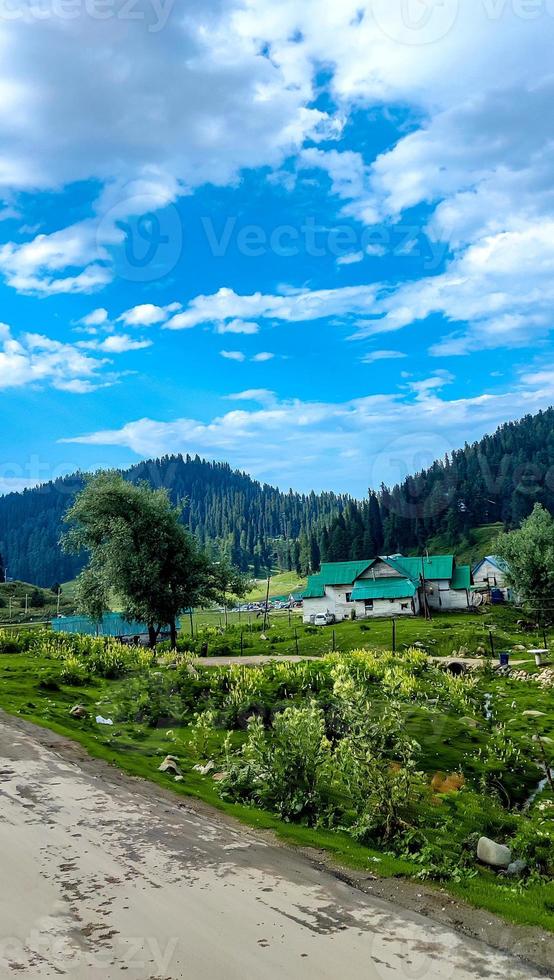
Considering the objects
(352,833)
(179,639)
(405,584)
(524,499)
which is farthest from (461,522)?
(352,833)

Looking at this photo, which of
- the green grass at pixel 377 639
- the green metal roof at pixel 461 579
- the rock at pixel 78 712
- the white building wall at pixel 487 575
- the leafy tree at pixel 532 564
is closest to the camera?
the rock at pixel 78 712

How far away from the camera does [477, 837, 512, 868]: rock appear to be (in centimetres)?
1310

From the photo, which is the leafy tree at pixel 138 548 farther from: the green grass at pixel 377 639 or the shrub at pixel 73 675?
the shrub at pixel 73 675

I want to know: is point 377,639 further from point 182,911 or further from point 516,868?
point 182,911

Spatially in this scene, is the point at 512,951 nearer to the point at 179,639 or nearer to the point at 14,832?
the point at 14,832

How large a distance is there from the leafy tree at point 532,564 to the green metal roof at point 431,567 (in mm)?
24691

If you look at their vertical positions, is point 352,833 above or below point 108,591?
below

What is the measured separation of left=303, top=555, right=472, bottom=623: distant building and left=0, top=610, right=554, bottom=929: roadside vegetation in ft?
151

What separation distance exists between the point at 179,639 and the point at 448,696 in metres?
28.5

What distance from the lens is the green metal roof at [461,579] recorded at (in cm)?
8600

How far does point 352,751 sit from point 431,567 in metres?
75.6

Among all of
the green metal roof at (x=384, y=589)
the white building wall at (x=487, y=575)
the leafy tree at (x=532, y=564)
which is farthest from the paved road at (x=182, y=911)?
the white building wall at (x=487, y=575)

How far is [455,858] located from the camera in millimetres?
12820

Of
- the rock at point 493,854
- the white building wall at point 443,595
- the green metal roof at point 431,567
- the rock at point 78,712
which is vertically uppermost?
the green metal roof at point 431,567
